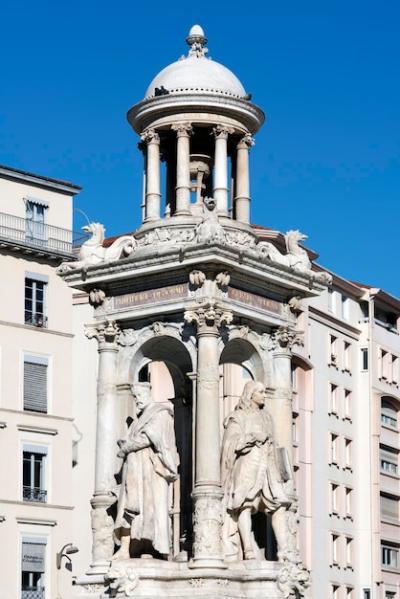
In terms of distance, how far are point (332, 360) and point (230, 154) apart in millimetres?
50612

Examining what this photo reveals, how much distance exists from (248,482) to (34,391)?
36.7m

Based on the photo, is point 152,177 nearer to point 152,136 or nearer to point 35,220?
point 152,136

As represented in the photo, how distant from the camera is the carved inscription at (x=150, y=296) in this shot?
28.4 metres

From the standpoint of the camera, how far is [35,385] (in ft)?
211

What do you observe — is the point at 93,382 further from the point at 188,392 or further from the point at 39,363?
the point at 188,392

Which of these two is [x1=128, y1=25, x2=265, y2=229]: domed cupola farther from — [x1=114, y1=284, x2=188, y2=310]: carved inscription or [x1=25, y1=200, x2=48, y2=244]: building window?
[x1=25, y1=200, x2=48, y2=244]: building window

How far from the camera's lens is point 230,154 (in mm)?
30297

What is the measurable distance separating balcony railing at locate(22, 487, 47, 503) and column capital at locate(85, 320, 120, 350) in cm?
3429

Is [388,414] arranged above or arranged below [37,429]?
above

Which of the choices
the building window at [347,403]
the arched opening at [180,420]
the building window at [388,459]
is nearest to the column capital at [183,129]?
the arched opening at [180,420]

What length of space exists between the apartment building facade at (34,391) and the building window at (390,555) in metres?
24.4

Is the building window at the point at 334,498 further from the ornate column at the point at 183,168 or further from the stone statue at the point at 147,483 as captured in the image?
the stone statue at the point at 147,483

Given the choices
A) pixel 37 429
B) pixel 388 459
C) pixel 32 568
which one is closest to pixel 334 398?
pixel 388 459

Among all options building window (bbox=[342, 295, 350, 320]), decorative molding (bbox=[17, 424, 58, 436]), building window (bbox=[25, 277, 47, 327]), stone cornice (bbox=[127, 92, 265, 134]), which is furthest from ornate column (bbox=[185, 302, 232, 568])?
building window (bbox=[342, 295, 350, 320])
